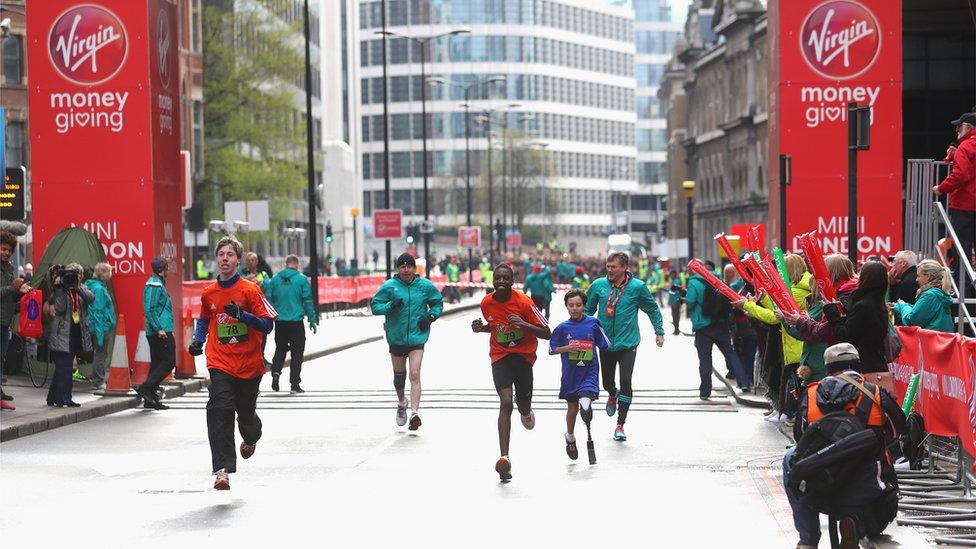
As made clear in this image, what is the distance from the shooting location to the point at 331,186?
114m

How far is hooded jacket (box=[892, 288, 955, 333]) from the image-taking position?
47.0ft

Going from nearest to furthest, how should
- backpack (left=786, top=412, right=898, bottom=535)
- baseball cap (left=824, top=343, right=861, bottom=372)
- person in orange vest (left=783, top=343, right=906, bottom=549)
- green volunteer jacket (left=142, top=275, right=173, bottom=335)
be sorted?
backpack (left=786, top=412, right=898, bottom=535) → person in orange vest (left=783, top=343, right=906, bottom=549) → baseball cap (left=824, top=343, right=861, bottom=372) → green volunteer jacket (left=142, top=275, right=173, bottom=335)

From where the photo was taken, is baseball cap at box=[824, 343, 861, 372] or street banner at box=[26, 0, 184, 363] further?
street banner at box=[26, 0, 184, 363]

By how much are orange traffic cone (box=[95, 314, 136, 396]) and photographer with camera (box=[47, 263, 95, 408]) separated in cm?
88

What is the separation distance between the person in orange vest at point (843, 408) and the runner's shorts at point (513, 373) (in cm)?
549

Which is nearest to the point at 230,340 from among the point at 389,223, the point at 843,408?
the point at 843,408

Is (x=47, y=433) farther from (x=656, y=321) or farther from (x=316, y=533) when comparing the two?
(x=316, y=533)

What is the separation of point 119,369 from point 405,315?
216 inches

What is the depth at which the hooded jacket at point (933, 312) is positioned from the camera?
14.3 metres

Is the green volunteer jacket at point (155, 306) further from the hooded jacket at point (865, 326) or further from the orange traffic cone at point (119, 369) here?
the hooded jacket at point (865, 326)

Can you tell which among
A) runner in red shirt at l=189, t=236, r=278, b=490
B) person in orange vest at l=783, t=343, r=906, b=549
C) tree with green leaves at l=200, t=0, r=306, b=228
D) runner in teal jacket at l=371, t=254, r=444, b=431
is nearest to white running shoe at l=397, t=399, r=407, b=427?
runner in teal jacket at l=371, t=254, r=444, b=431

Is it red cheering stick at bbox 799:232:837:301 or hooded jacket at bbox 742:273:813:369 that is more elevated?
red cheering stick at bbox 799:232:837:301

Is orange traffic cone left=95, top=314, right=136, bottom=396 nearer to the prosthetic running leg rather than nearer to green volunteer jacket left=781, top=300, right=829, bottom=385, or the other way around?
the prosthetic running leg

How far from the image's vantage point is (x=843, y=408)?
958 cm
